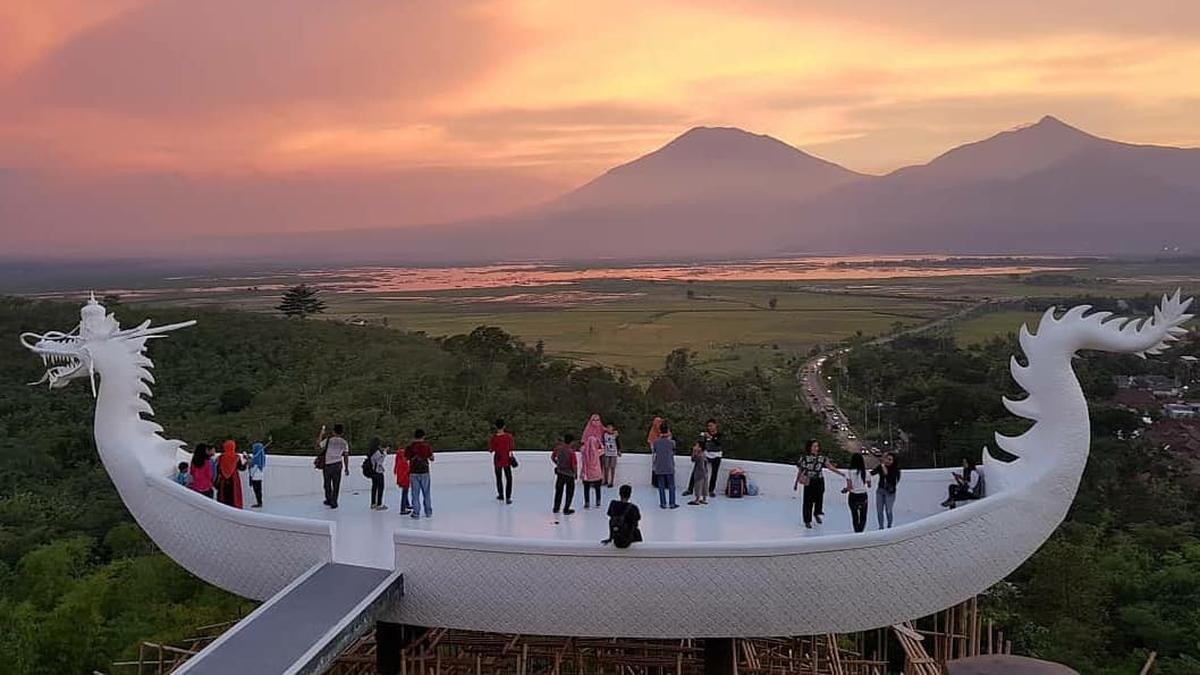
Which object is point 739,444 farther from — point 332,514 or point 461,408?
point 332,514

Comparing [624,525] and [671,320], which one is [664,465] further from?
[671,320]

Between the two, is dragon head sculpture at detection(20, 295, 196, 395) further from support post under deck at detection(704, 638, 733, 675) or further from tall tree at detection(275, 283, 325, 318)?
tall tree at detection(275, 283, 325, 318)

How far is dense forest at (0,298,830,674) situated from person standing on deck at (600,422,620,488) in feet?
38.9

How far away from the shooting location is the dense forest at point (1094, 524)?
80.5 feet

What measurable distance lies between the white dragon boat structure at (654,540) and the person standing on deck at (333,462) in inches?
10.0

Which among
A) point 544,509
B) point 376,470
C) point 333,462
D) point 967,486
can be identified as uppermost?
point 333,462

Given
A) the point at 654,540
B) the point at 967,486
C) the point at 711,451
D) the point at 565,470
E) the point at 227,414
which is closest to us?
the point at 654,540

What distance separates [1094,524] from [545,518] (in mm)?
26835

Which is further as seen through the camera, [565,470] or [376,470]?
[376,470]

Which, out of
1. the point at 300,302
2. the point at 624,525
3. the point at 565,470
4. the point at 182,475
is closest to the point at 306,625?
the point at 624,525

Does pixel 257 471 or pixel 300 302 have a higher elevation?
pixel 300 302

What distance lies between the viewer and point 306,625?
9.38 m

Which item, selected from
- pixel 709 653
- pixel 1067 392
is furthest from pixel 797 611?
pixel 1067 392

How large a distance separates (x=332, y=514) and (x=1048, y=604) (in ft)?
71.7
